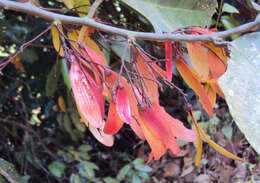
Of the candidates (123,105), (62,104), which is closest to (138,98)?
(123,105)

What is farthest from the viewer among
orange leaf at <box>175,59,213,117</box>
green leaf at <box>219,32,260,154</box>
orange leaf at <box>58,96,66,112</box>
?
orange leaf at <box>58,96,66,112</box>

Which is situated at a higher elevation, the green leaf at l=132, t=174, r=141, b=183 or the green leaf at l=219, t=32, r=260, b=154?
the green leaf at l=219, t=32, r=260, b=154

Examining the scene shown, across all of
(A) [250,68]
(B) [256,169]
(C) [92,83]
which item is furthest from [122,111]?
(B) [256,169]

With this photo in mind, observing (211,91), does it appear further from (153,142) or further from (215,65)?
(153,142)

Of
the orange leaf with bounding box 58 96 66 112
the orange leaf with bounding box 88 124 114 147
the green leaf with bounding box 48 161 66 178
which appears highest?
the orange leaf with bounding box 88 124 114 147

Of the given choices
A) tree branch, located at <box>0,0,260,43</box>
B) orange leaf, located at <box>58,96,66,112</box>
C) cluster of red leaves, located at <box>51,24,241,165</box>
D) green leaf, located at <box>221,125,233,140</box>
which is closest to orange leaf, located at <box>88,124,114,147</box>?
cluster of red leaves, located at <box>51,24,241,165</box>

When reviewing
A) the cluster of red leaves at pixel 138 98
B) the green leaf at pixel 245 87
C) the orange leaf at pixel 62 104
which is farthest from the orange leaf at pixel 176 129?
the orange leaf at pixel 62 104

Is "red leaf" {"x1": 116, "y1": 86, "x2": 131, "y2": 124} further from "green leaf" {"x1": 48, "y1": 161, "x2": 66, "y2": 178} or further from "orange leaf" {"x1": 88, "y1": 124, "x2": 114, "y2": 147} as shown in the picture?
"green leaf" {"x1": 48, "y1": 161, "x2": 66, "y2": 178}

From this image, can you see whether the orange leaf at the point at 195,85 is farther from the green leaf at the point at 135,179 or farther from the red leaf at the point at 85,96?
the green leaf at the point at 135,179
